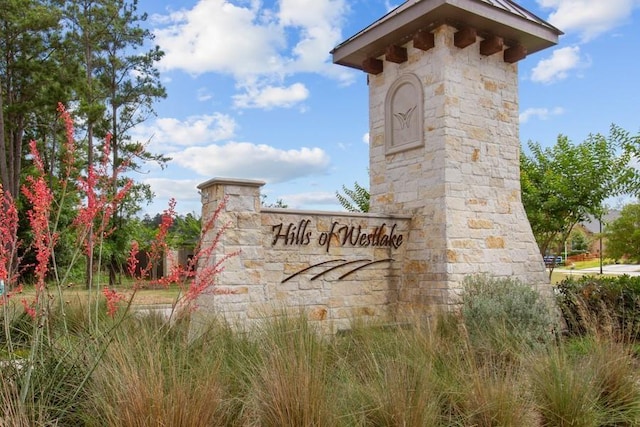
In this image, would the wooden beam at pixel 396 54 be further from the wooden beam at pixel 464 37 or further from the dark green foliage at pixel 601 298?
the dark green foliage at pixel 601 298

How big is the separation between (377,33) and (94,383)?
6823 mm

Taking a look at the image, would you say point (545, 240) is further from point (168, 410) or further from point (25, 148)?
point (25, 148)

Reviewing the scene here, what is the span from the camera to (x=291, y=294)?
6.88 m

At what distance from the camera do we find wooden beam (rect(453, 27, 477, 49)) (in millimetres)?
7617

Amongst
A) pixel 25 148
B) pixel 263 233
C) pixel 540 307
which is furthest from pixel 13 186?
pixel 540 307

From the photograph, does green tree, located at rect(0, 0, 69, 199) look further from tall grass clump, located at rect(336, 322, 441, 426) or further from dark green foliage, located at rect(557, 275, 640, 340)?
tall grass clump, located at rect(336, 322, 441, 426)

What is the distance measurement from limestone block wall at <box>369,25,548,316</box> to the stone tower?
2 centimetres

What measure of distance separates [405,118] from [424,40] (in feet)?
4.01

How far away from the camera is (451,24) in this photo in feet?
25.4

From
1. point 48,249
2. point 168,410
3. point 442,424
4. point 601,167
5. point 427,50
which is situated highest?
point 427,50

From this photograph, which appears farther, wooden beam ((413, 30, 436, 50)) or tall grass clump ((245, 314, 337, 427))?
wooden beam ((413, 30, 436, 50))

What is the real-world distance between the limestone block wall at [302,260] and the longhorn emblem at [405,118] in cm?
151

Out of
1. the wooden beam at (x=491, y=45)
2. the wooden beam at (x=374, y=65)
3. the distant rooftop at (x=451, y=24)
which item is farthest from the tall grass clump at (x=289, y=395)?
the wooden beam at (x=374, y=65)

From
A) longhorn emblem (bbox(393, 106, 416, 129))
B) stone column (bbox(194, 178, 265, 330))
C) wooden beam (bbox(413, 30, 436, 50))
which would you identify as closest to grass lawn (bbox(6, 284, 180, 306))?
stone column (bbox(194, 178, 265, 330))
